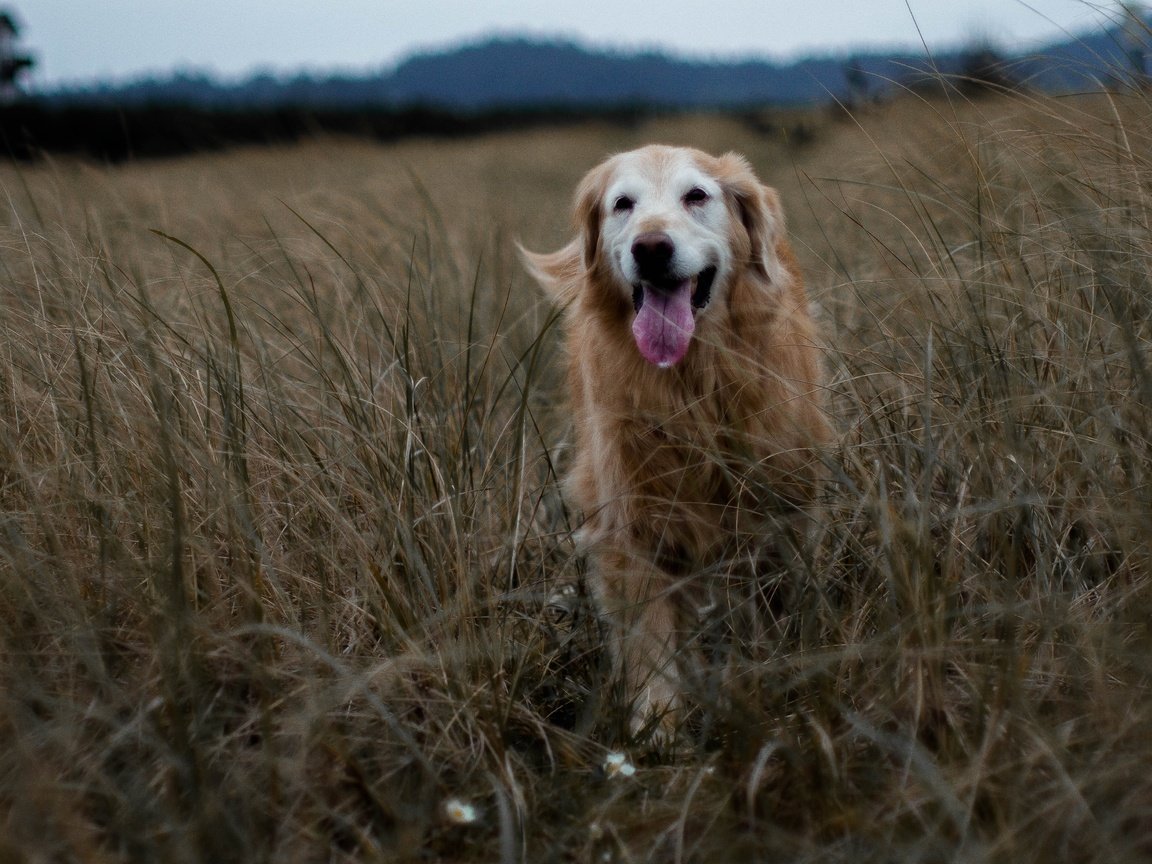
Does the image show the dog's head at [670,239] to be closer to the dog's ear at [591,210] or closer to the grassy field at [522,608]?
the dog's ear at [591,210]

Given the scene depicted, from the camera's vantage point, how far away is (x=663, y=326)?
2738 mm

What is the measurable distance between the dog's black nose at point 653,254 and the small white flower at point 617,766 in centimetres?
136

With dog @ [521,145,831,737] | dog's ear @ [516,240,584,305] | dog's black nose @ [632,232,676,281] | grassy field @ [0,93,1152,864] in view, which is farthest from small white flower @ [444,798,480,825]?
dog's ear @ [516,240,584,305]

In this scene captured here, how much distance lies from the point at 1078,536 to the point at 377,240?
3411 millimetres

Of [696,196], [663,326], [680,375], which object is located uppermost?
[696,196]

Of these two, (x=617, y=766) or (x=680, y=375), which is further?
(x=680, y=375)

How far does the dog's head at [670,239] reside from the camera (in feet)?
8.95

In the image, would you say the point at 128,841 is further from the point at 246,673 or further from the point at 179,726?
the point at 246,673

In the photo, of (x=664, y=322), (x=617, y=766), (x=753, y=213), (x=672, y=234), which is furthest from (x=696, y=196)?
(x=617, y=766)

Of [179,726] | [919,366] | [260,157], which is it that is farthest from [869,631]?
[260,157]

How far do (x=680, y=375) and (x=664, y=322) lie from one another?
0.65 feet

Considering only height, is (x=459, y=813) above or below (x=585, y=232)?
below

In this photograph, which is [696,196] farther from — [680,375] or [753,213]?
[680,375]

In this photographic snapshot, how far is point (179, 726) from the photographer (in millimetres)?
1603
